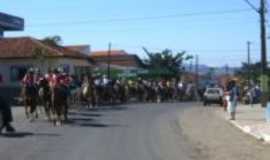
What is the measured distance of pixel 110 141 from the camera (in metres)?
20.5

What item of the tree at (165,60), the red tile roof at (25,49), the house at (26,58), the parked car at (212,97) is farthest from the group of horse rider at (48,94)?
the tree at (165,60)

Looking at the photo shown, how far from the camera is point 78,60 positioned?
61812 mm

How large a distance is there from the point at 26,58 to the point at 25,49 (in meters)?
1.41

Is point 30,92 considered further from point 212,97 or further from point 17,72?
point 17,72

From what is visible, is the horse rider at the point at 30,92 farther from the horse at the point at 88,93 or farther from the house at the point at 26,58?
the house at the point at 26,58

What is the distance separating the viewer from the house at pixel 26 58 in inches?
2200

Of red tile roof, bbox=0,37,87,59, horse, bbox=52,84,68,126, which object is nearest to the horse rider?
horse, bbox=52,84,68,126

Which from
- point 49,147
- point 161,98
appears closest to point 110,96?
point 161,98

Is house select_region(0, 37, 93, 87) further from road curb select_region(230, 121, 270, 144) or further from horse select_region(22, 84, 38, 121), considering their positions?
road curb select_region(230, 121, 270, 144)

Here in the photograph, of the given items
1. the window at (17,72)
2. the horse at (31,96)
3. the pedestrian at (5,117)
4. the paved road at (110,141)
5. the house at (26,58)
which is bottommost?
the paved road at (110,141)

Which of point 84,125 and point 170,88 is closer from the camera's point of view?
point 84,125

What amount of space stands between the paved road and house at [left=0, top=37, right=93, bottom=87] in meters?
27.4

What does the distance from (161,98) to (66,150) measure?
39884mm

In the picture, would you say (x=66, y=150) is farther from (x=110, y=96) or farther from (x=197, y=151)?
(x=110, y=96)
